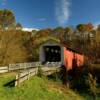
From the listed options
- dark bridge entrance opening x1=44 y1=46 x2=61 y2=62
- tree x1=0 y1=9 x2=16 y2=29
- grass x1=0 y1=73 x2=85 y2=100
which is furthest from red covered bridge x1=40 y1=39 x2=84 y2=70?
tree x1=0 y1=9 x2=16 y2=29

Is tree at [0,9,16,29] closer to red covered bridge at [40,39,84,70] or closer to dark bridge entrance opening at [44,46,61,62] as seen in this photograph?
dark bridge entrance opening at [44,46,61,62]

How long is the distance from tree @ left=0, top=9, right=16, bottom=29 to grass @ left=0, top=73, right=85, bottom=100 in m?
27.1

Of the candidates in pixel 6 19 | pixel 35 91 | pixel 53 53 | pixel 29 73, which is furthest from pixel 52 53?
pixel 35 91

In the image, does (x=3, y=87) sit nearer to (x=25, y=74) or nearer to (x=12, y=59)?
(x=25, y=74)

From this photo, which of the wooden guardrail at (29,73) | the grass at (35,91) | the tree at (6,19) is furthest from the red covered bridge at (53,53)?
the tree at (6,19)

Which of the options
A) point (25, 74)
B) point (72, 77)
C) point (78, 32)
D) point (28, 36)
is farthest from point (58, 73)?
point (78, 32)

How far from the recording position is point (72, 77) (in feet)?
119

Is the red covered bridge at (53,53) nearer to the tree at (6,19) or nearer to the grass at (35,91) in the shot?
the grass at (35,91)

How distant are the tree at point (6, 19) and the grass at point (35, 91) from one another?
27082 millimetres

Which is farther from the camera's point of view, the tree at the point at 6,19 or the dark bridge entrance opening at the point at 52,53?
the tree at the point at 6,19

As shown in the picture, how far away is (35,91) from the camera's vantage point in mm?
23812

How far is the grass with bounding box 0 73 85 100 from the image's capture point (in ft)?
69.5

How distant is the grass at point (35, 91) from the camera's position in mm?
21172

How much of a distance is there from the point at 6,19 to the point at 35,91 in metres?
34.5
